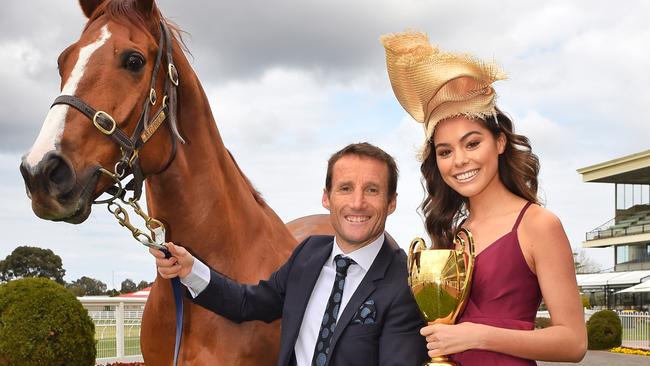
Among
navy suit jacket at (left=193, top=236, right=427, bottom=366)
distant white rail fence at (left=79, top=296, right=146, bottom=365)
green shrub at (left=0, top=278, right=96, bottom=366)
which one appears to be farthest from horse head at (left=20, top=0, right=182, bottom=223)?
distant white rail fence at (left=79, top=296, right=146, bottom=365)

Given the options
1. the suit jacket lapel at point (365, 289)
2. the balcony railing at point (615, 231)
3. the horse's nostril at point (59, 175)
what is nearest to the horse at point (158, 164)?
the horse's nostril at point (59, 175)

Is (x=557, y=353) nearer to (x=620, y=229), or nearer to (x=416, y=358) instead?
(x=416, y=358)

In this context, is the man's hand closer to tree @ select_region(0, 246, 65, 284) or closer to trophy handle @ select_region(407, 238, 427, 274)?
trophy handle @ select_region(407, 238, 427, 274)

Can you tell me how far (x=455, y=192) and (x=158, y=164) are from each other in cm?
116

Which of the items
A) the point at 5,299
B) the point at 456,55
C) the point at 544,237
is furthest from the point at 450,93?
the point at 5,299

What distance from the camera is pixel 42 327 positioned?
780 centimetres

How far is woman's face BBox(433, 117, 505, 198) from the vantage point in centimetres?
242

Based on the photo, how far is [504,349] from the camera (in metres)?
2.16

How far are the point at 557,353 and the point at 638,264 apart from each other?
52327 millimetres

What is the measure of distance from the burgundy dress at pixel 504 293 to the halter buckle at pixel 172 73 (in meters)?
1.34

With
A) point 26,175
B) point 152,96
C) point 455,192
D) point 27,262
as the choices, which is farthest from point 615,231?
point 26,175

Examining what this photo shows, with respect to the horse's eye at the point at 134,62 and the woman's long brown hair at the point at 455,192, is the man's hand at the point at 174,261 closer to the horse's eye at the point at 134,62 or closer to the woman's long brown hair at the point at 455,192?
the horse's eye at the point at 134,62

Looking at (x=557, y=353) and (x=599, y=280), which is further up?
(x=599, y=280)

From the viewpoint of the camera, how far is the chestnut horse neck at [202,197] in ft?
9.14
